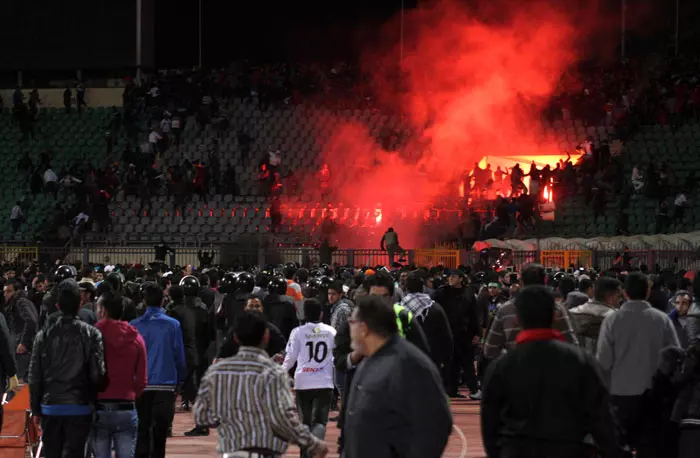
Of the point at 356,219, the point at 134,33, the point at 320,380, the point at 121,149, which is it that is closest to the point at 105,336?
the point at 320,380

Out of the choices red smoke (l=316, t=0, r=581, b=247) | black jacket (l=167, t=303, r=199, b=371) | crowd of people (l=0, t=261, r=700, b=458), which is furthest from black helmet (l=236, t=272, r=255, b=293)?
red smoke (l=316, t=0, r=581, b=247)

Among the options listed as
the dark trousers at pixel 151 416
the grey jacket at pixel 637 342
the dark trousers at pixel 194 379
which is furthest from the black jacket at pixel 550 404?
the dark trousers at pixel 194 379

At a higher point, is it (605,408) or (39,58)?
→ (39,58)

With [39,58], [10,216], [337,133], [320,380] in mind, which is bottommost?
[320,380]

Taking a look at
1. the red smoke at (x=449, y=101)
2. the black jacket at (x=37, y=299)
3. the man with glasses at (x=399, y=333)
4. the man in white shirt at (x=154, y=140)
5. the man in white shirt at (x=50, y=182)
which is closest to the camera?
the man with glasses at (x=399, y=333)

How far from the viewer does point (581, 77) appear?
3853cm

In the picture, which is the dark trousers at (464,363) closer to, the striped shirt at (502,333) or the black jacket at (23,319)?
the black jacket at (23,319)

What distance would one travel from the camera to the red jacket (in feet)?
28.1

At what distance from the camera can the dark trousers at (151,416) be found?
975 cm

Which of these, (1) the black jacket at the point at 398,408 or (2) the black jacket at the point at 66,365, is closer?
(1) the black jacket at the point at 398,408

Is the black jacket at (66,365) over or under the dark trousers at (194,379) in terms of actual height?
over

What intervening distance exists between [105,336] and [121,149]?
3086 centimetres

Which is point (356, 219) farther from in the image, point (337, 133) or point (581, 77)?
point (581, 77)

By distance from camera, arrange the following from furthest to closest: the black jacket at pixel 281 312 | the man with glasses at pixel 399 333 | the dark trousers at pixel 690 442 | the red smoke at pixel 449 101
A: 1. the red smoke at pixel 449 101
2. the black jacket at pixel 281 312
3. the man with glasses at pixel 399 333
4. the dark trousers at pixel 690 442
